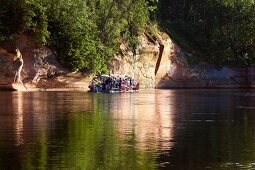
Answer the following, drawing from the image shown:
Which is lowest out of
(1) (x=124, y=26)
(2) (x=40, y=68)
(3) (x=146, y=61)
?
(2) (x=40, y=68)

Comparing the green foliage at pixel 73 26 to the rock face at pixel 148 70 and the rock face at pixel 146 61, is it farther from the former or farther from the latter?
the rock face at pixel 146 61

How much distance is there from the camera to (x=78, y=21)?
79500 mm

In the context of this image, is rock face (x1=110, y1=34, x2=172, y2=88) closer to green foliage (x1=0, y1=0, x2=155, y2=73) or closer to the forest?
the forest

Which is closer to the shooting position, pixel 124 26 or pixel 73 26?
pixel 73 26

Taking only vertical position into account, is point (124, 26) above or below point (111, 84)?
above

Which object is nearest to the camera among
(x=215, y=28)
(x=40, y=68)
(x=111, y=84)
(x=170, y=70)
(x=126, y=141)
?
(x=126, y=141)

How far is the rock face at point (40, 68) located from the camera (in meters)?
76.2

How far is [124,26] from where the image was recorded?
3770 inches

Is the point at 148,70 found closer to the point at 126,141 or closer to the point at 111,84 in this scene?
the point at 111,84

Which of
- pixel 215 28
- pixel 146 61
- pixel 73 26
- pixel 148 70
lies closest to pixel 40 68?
pixel 73 26

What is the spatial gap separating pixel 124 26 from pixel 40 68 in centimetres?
2191

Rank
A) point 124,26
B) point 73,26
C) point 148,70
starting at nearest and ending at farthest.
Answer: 1. point 73,26
2. point 124,26
3. point 148,70

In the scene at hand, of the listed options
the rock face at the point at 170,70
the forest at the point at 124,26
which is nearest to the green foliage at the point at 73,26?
the forest at the point at 124,26

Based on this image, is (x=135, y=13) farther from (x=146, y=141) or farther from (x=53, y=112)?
(x=146, y=141)
